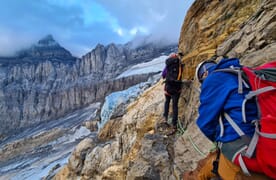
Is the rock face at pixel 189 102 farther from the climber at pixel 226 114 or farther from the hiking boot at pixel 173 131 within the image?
the climber at pixel 226 114

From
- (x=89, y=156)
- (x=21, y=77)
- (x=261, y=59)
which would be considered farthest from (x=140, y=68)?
(x=261, y=59)

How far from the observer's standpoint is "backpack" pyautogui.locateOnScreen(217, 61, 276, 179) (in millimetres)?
2064

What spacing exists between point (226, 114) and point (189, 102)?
505 centimetres

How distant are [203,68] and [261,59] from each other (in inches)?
66.9

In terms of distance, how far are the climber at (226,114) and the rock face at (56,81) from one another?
305 ft

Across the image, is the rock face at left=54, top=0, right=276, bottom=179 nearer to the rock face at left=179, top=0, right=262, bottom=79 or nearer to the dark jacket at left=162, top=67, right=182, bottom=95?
the rock face at left=179, top=0, right=262, bottom=79

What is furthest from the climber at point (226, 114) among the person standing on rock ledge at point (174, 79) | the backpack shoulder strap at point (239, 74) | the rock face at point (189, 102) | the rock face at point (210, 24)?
the rock face at point (210, 24)

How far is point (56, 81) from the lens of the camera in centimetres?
13300

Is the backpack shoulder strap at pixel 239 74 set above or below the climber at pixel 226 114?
above

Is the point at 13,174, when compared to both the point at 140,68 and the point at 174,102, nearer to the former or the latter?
the point at 174,102

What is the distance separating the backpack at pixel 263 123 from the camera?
2.06m

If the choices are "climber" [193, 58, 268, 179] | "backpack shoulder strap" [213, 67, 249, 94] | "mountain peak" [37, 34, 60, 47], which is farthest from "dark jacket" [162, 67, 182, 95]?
"mountain peak" [37, 34, 60, 47]

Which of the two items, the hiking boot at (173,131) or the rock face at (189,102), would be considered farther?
the hiking boot at (173,131)

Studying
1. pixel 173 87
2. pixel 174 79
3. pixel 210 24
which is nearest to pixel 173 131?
pixel 173 87
